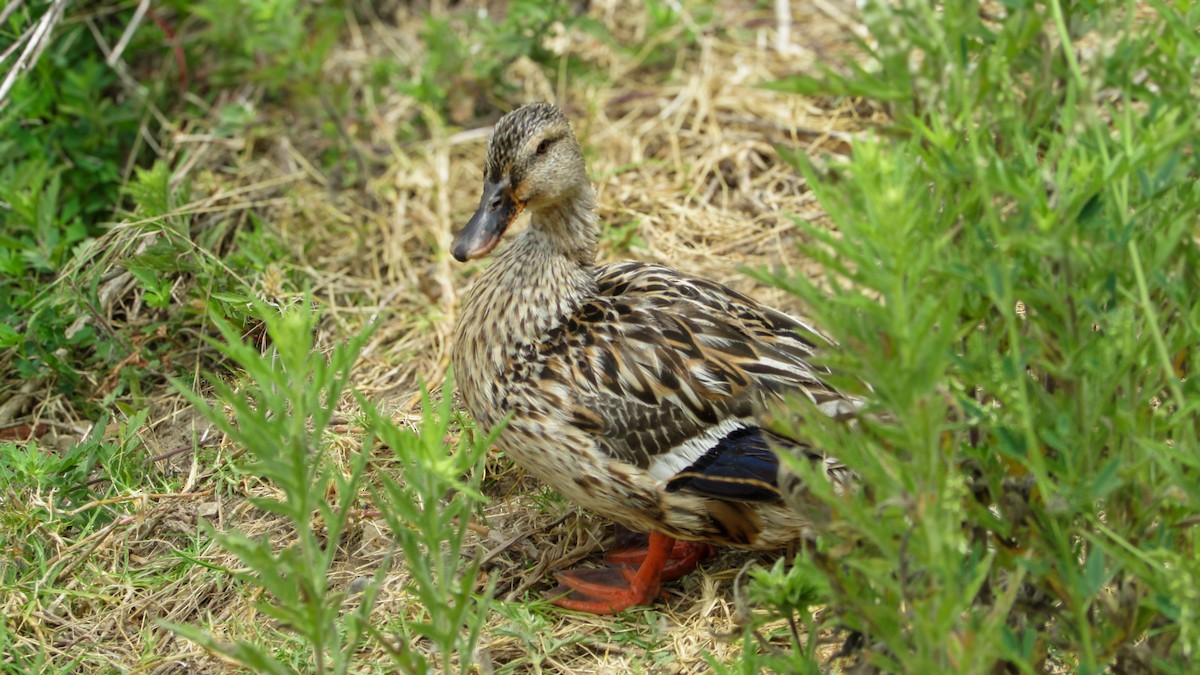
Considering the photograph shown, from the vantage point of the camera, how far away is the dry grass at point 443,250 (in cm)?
325

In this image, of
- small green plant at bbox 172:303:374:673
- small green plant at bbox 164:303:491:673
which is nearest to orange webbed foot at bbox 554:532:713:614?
small green plant at bbox 164:303:491:673

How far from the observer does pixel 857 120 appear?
4992 millimetres

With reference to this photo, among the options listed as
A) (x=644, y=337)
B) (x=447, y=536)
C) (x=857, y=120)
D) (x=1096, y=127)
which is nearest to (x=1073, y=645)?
(x=1096, y=127)

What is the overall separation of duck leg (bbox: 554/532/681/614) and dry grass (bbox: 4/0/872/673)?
0.14 ft

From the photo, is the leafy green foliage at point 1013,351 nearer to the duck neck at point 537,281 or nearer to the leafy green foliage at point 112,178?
the duck neck at point 537,281

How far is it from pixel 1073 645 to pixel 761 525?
1.00m

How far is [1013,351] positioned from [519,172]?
6.12ft

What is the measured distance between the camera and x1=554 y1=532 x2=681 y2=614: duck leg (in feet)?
10.9

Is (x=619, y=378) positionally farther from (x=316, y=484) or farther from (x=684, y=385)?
(x=316, y=484)

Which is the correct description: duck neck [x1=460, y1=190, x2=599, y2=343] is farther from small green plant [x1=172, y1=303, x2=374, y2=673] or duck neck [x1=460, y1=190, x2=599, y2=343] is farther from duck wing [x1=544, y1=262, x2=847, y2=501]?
small green plant [x1=172, y1=303, x2=374, y2=673]

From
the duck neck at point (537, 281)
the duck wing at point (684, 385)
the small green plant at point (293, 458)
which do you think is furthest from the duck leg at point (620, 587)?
the small green plant at point (293, 458)

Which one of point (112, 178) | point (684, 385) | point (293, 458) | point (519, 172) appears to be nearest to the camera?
point (293, 458)

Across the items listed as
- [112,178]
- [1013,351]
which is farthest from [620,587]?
[112,178]

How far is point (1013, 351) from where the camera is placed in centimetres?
200
